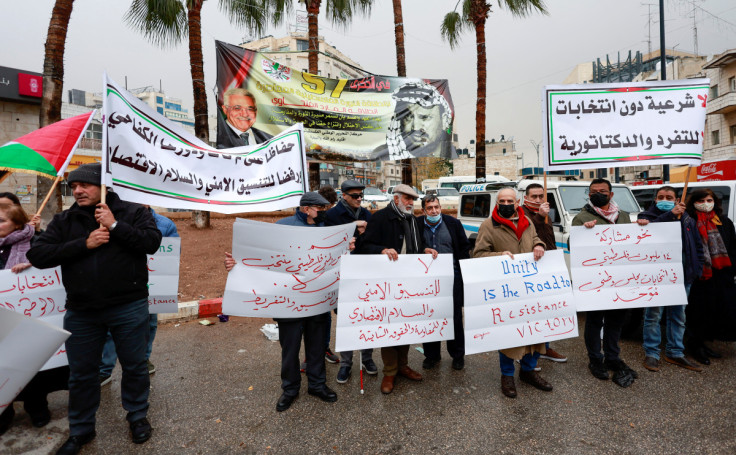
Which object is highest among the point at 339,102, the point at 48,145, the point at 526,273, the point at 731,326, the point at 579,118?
the point at 339,102

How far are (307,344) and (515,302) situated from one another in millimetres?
1930

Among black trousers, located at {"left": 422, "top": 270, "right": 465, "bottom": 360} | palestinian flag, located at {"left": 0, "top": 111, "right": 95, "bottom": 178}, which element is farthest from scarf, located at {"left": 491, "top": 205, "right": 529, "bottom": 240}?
palestinian flag, located at {"left": 0, "top": 111, "right": 95, "bottom": 178}

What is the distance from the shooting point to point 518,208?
3.59m

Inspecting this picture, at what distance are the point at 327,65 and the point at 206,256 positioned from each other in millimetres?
50180

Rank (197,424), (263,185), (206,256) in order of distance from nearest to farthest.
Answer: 1. (197,424)
2. (263,185)
3. (206,256)

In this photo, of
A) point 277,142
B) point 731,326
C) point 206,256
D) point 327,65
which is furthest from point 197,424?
point 327,65

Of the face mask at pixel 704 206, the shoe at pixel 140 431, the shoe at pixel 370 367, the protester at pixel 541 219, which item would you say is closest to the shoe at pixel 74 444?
the shoe at pixel 140 431

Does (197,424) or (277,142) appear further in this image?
(277,142)

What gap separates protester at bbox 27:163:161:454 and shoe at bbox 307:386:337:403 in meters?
1.29

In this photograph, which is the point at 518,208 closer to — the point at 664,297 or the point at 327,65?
the point at 664,297

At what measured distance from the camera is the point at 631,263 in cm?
379

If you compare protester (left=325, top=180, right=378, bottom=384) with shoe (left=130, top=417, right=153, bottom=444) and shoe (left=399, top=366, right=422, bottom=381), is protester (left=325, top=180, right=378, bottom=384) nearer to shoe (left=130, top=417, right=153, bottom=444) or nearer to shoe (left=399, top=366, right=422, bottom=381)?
shoe (left=399, top=366, right=422, bottom=381)

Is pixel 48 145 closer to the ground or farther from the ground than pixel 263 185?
farther from the ground

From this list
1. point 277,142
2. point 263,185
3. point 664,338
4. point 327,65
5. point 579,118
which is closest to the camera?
point 263,185
